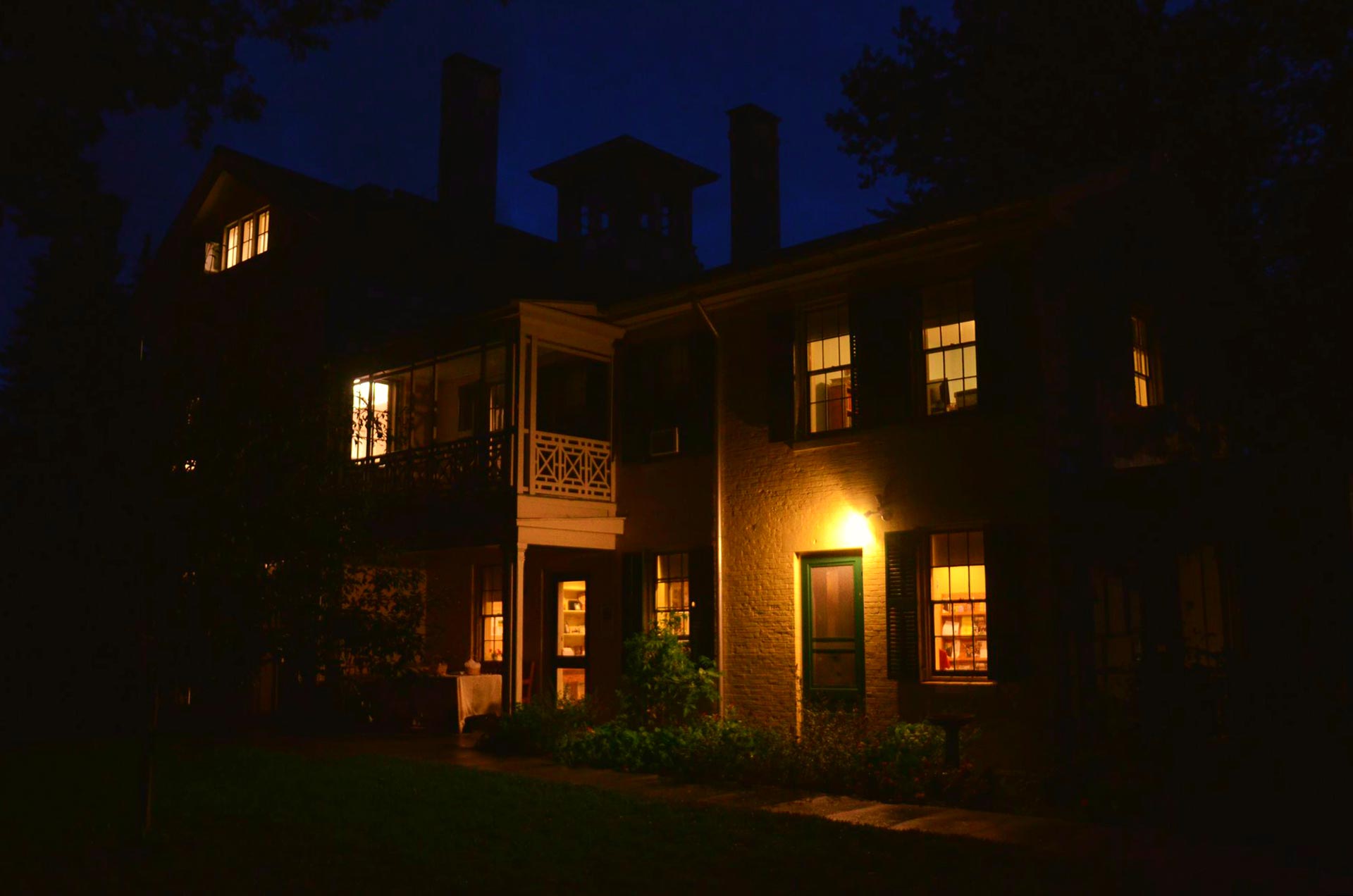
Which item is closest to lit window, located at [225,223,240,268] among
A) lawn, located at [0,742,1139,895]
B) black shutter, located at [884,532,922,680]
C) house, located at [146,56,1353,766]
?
house, located at [146,56,1353,766]

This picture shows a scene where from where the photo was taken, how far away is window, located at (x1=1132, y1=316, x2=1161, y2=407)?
13930mm

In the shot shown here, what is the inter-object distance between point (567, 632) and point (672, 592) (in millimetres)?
2258

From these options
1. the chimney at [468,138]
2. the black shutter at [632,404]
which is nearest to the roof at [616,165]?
the chimney at [468,138]

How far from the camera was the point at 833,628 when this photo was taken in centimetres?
1359

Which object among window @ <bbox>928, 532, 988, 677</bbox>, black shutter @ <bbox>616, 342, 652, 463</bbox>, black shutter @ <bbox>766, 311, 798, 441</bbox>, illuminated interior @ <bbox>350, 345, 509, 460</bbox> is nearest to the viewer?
window @ <bbox>928, 532, 988, 677</bbox>

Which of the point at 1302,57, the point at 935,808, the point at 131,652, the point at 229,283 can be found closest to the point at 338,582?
the point at 131,652

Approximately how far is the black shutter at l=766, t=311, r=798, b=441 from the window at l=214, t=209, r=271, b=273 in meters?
11.5

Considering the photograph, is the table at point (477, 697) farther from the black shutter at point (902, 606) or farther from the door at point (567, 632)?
the black shutter at point (902, 606)

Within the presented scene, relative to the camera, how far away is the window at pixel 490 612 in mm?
18000

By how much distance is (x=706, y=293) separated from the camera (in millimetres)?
14914

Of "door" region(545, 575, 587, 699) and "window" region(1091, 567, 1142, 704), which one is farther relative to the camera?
"door" region(545, 575, 587, 699)

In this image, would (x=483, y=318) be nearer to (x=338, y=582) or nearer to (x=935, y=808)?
(x=338, y=582)

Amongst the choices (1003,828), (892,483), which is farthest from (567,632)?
(1003,828)

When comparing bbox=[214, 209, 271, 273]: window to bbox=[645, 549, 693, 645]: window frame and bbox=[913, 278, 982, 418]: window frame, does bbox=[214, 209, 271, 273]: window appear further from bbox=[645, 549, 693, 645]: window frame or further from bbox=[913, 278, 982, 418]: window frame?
bbox=[913, 278, 982, 418]: window frame
